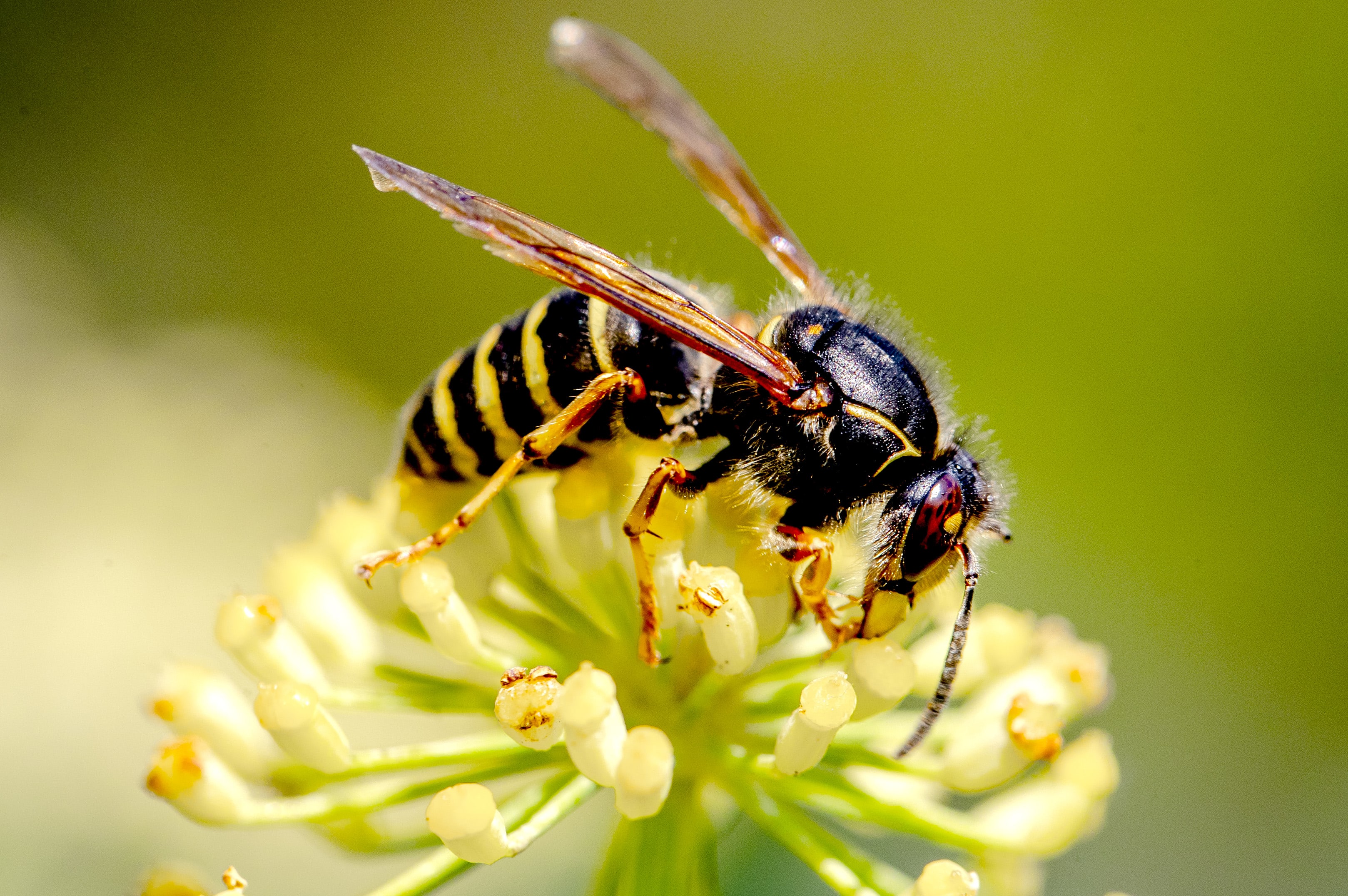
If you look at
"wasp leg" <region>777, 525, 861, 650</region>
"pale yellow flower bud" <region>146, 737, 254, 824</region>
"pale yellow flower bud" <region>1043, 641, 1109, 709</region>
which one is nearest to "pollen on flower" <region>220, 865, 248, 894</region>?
"pale yellow flower bud" <region>146, 737, 254, 824</region>

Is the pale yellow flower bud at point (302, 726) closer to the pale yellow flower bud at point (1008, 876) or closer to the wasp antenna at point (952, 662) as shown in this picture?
the wasp antenna at point (952, 662)

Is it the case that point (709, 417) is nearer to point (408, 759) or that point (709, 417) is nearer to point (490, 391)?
point (490, 391)

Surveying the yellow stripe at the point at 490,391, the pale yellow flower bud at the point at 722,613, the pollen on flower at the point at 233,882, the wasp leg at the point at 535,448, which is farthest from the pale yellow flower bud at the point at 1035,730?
the pollen on flower at the point at 233,882

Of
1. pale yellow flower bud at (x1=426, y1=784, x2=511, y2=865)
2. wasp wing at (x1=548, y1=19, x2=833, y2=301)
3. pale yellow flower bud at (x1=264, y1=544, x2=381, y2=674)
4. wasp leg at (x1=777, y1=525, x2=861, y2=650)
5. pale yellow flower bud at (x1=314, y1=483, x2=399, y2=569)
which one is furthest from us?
wasp wing at (x1=548, y1=19, x2=833, y2=301)

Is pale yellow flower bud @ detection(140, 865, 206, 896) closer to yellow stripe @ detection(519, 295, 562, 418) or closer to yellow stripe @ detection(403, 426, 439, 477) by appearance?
yellow stripe @ detection(403, 426, 439, 477)

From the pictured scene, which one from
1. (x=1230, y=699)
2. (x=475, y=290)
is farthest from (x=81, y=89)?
(x=1230, y=699)

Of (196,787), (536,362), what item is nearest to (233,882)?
(196,787)

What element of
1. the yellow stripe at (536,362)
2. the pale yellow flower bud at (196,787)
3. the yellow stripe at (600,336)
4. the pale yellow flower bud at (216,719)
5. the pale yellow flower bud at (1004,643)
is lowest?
the pale yellow flower bud at (196,787)
